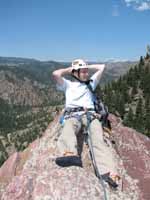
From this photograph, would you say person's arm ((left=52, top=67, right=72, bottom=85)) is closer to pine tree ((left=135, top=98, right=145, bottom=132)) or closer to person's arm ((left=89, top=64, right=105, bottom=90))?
person's arm ((left=89, top=64, right=105, bottom=90))

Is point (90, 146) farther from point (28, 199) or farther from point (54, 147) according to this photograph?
point (28, 199)

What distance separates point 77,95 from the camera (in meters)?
15.5

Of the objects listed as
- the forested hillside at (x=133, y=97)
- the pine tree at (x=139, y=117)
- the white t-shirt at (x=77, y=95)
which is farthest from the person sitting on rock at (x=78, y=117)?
the pine tree at (x=139, y=117)

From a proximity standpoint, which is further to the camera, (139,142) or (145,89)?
(145,89)

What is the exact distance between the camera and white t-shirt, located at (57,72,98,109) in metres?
15.4

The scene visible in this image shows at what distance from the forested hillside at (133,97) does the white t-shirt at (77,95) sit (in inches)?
4302

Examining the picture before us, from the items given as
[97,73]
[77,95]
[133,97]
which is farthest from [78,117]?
[133,97]

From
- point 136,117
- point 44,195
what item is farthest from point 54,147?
point 136,117

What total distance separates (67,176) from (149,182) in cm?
391

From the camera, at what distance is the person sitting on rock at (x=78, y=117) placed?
45.1 feet

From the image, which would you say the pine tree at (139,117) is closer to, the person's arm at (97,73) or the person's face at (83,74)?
the person's arm at (97,73)

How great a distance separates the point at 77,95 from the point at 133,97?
509ft

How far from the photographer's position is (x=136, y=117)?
138 meters

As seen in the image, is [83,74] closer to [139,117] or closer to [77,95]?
[77,95]
